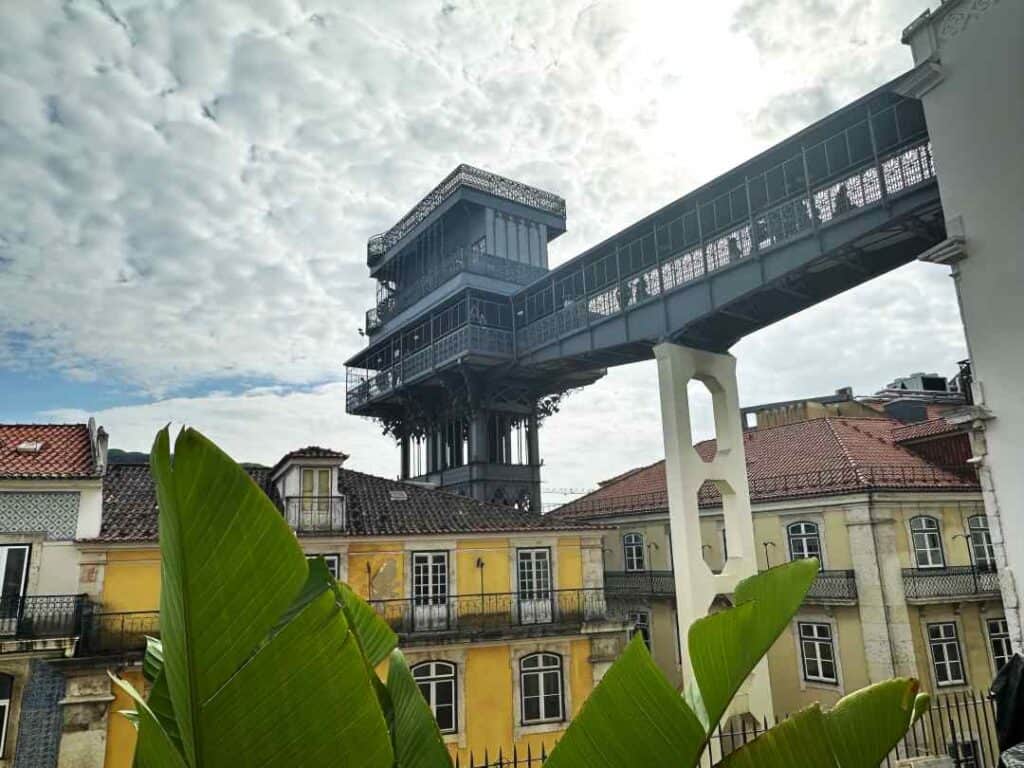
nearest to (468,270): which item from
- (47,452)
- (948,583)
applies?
(47,452)

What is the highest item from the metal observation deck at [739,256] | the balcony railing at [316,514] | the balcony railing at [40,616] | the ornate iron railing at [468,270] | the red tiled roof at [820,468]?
the ornate iron railing at [468,270]

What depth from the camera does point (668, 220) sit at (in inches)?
731

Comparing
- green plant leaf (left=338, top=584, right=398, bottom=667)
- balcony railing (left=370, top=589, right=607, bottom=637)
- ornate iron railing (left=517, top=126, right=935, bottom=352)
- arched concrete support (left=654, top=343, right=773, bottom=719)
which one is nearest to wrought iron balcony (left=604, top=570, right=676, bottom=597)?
balcony railing (left=370, top=589, right=607, bottom=637)

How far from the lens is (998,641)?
21016 millimetres

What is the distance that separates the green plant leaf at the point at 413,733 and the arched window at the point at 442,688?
16831mm

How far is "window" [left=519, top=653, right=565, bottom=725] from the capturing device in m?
19.3

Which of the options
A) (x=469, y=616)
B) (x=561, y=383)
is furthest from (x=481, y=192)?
(x=469, y=616)

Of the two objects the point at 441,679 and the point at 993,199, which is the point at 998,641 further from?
the point at 441,679

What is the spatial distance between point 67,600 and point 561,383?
697 inches

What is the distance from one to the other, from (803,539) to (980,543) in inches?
217

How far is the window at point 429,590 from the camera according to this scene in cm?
1944

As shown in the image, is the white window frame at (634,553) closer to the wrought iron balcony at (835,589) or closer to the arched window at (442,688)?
the wrought iron balcony at (835,589)

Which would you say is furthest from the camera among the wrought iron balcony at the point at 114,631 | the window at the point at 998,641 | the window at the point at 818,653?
the window at the point at 818,653

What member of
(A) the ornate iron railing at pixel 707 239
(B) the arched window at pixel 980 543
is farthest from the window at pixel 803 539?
(A) the ornate iron railing at pixel 707 239
